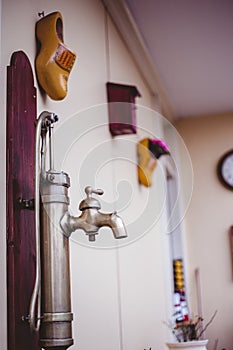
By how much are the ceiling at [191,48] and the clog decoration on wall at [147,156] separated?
19.1 inches

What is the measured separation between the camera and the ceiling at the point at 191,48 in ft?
8.20

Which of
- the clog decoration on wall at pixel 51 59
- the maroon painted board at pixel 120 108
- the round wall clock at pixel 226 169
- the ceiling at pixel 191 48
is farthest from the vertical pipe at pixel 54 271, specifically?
the round wall clock at pixel 226 169

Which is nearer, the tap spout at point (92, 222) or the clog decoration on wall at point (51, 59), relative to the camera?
the tap spout at point (92, 222)

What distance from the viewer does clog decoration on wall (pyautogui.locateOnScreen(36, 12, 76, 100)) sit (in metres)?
1.43

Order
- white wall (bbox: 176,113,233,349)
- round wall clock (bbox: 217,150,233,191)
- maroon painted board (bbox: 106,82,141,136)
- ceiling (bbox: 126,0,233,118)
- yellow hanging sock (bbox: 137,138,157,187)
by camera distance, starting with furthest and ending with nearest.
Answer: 1. round wall clock (bbox: 217,150,233,191)
2. white wall (bbox: 176,113,233,349)
3. yellow hanging sock (bbox: 137,138,157,187)
4. ceiling (bbox: 126,0,233,118)
5. maroon painted board (bbox: 106,82,141,136)

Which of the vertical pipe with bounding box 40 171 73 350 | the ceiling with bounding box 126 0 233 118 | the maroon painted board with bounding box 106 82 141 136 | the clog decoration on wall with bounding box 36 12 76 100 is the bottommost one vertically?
the vertical pipe with bounding box 40 171 73 350

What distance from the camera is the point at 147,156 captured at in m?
2.67

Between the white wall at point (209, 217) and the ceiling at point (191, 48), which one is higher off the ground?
the ceiling at point (191, 48)

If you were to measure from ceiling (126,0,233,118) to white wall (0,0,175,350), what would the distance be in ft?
0.59

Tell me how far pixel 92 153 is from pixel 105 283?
409 mm

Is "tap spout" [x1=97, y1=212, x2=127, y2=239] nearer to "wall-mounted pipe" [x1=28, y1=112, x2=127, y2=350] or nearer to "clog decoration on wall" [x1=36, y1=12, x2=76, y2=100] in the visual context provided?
"wall-mounted pipe" [x1=28, y1=112, x2=127, y2=350]

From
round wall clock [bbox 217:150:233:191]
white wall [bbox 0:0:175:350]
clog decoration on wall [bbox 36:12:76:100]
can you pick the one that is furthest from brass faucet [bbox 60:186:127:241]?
round wall clock [bbox 217:150:233:191]

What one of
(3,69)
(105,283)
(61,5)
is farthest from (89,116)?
(3,69)

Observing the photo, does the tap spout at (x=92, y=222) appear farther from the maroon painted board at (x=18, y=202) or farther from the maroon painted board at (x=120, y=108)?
the maroon painted board at (x=120, y=108)
